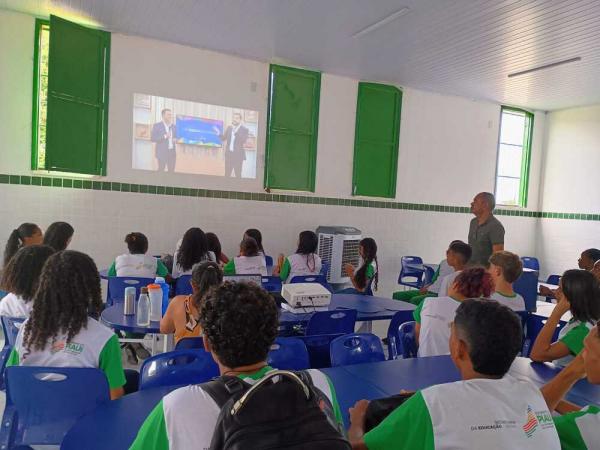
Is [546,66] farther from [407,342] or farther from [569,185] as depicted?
[407,342]

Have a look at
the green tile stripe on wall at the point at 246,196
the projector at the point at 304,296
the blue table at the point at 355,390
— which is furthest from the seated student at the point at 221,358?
the green tile stripe on wall at the point at 246,196

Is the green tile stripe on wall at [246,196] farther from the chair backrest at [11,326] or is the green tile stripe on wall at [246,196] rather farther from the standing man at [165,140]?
the chair backrest at [11,326]

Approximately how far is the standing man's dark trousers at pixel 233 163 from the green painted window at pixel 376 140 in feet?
5.87

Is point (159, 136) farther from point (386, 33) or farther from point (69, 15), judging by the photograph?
point (386, 33)

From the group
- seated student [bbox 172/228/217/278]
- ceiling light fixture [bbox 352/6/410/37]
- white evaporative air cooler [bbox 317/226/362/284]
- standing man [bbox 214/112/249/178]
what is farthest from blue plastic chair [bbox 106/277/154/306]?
ceiling light fixture [bbox 352/6/410/37]

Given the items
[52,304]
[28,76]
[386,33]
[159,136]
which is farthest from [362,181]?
[52,304]

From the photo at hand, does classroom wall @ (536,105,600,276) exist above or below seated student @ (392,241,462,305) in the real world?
above

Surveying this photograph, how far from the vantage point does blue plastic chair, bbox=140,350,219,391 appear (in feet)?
6.46

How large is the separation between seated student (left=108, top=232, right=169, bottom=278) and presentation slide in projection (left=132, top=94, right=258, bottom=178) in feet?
5.89

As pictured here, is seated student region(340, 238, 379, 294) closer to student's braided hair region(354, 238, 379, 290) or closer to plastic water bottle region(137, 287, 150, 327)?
student's braided hair region(354, 238, 379, 290)

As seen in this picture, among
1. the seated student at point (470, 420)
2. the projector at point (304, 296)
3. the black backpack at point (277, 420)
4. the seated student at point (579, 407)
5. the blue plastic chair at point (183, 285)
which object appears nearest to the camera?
the black backpack at point (277, 420)

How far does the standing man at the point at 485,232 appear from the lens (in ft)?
15.3

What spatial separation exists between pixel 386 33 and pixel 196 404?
5.09m

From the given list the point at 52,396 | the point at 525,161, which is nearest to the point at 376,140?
the point at 525,161
